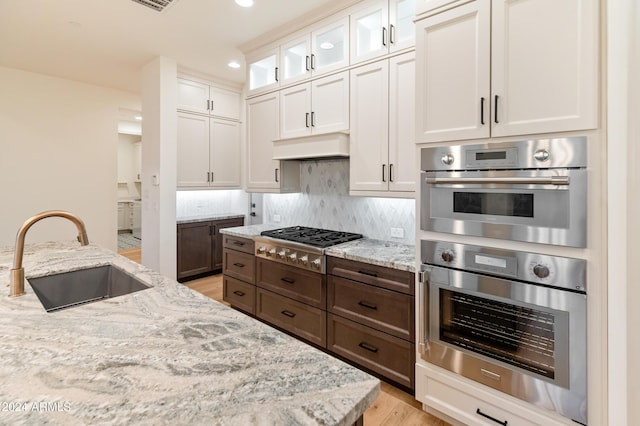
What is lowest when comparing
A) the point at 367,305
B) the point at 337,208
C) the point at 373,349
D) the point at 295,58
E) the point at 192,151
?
the point at 373,349

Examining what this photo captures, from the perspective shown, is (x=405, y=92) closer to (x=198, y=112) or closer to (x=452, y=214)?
(x=452, y=214)

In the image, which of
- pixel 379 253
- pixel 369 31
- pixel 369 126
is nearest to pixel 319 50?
pixel 369 31

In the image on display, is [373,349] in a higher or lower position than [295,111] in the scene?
lower

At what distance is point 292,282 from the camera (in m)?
2.72

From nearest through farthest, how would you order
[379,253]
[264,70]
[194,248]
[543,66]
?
[543,66] → [379,253] → [264,70] → [194,248]

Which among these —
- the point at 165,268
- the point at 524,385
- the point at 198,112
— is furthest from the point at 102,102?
the point at 524,385

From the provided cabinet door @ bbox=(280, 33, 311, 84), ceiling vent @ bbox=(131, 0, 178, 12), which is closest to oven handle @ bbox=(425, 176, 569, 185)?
cabinet door @ bbox=(280, 33, 311, 84)

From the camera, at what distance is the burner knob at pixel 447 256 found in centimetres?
177

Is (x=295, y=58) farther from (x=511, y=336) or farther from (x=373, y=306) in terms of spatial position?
(x=511, y=336)

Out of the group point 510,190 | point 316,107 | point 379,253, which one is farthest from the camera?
Result: point 316,107

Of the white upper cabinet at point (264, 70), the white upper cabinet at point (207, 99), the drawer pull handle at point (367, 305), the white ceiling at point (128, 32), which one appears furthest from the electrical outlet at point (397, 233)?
the white upper cabinet at point (207, 99)

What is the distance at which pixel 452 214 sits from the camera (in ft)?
5.81

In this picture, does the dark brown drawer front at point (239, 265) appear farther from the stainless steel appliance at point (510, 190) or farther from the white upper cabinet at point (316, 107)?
the stainless steel appliance at point (510, 190)

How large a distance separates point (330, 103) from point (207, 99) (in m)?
2.55
